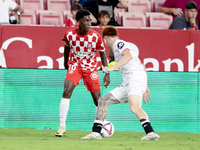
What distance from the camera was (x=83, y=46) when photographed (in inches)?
→ 247

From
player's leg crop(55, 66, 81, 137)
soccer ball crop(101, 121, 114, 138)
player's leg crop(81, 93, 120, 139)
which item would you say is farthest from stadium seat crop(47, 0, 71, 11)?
player's leg crop(81, 93, 120, 139)

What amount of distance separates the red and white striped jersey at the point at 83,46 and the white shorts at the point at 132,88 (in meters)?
1.24

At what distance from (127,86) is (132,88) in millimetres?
168

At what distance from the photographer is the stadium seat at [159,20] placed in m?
10.3

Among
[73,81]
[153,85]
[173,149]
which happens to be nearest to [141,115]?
[173,149]

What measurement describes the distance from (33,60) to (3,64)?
70 centimetres

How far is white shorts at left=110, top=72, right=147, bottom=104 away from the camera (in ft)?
16.6

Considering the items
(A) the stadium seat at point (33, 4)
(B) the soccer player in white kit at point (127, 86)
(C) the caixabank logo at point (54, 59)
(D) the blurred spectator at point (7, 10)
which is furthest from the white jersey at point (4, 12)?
(B) the soccer player in white kit at point (127, 86)

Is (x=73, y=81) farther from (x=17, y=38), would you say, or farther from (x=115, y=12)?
(x=115, y=12)

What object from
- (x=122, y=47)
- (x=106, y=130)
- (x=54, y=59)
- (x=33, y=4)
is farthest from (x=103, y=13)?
(x=122, y=47)

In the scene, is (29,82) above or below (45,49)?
below

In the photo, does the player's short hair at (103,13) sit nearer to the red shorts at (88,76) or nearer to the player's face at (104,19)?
the player's face at (104,19)

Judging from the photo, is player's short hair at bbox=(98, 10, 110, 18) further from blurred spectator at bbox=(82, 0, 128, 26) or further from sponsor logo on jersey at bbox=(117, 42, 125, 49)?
sponsor logo on jersey at bbox=(117, 42, 125, 49)

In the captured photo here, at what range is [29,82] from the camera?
807 centimetres
